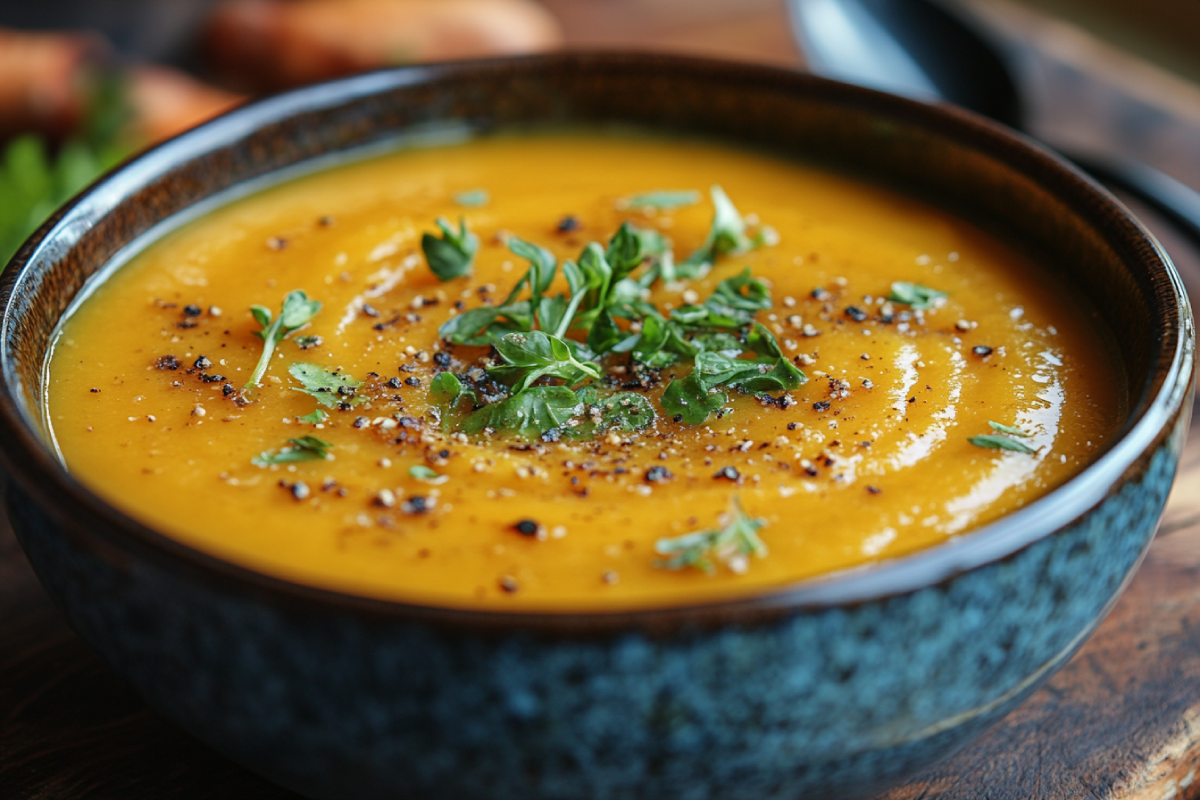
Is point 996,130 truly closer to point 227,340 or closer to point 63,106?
point 227,340

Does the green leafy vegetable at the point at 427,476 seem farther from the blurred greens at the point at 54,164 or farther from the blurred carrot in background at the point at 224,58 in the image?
the blurred carrot in background at the point at 224,58

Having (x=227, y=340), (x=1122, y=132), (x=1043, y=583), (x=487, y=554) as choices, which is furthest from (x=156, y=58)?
(x=1043, y=583)

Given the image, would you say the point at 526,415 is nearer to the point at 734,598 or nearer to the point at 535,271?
the point at 535,271

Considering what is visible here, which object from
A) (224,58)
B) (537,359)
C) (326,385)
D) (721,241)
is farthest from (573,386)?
(224,58)

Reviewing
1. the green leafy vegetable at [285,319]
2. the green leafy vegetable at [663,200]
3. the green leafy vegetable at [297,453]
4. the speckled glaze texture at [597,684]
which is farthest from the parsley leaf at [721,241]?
the speckled glaze texture at [597,684]

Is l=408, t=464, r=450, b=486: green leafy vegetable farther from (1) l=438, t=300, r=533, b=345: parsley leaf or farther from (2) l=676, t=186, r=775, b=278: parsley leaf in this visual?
(2) l=676, t=186, r=775, b=278: parsley leaf

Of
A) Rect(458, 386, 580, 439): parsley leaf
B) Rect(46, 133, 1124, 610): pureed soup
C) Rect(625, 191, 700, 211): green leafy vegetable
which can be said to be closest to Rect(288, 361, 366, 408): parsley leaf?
Rect(46, 133, 1124, 610): pureed soup
